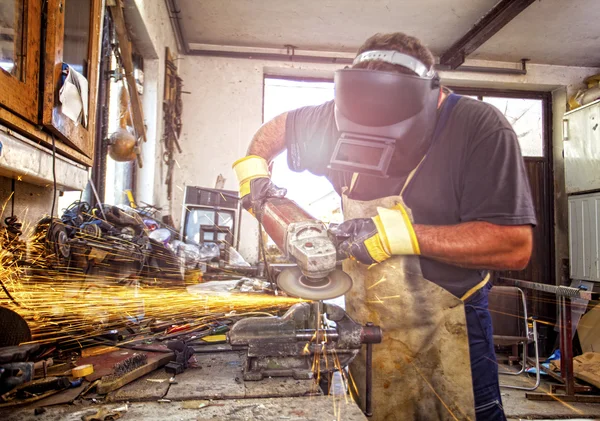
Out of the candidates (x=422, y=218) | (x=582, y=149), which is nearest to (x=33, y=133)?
(x=422, y=218)

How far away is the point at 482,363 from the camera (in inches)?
65.8

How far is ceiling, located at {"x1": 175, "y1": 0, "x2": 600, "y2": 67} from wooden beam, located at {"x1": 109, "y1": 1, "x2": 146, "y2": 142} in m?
1.61

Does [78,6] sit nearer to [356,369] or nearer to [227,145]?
[356,369]

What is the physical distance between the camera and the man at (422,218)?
4.76 feet

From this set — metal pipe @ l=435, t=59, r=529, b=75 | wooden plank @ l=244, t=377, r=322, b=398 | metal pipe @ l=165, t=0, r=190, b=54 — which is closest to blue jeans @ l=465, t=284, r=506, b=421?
wooden plank @ l=244, t=377, r=322, b=398

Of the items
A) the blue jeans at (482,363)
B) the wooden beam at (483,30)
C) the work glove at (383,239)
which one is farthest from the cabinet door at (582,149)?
the work glove at (383,239)

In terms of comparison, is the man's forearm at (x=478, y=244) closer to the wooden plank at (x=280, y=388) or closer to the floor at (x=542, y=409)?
the wooden plank at (x=280, y=388)

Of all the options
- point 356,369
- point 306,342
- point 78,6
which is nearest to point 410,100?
point 306,342

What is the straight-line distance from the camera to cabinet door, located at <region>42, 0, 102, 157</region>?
156 centimetres

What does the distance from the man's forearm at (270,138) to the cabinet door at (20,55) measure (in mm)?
931

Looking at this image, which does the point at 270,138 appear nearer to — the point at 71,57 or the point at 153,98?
the point at 71,57

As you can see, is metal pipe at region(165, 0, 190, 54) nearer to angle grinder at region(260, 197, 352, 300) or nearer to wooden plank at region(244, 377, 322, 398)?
angle grinder at region(260, 197, 352, 300)

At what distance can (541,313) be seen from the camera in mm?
6480

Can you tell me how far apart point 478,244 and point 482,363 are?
1.83ft
